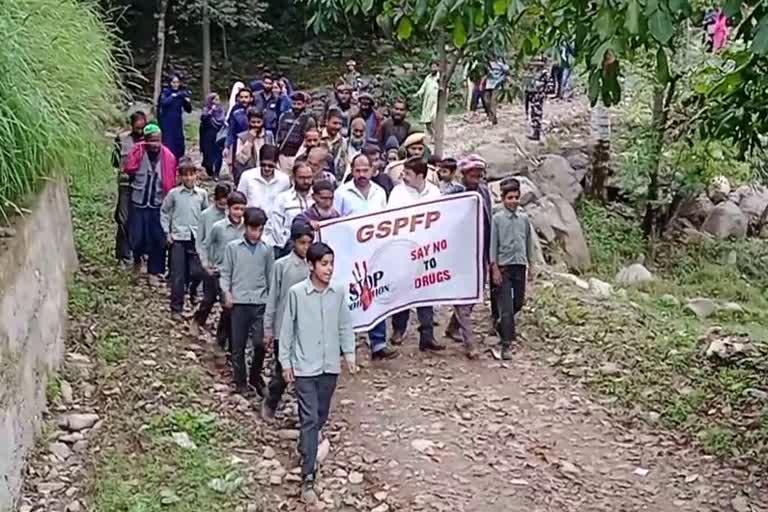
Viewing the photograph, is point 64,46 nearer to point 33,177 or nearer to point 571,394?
point 33,177

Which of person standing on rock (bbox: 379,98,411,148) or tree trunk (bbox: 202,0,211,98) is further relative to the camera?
tree trunk (bbox: 202,0,211,98)

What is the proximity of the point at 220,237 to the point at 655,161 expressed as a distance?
8787 millimetres

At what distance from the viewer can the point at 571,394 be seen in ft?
25.4

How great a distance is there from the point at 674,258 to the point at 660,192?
3.29 feet

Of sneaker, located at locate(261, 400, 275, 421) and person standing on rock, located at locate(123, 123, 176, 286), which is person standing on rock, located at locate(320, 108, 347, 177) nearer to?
person standing on rock, located at locate(123, 123, 176, 286)

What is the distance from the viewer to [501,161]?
51.9ft

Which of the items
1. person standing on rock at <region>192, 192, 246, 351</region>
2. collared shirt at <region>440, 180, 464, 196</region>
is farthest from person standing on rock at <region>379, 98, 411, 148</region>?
person standing on rock at <region>192, 192, 246, 351</region>

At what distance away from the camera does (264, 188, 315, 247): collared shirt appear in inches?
302

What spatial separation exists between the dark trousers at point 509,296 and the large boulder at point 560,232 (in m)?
4.97

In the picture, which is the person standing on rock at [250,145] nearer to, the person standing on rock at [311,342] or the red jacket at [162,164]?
the red jacket at [162,164]

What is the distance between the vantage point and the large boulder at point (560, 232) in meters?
13.1

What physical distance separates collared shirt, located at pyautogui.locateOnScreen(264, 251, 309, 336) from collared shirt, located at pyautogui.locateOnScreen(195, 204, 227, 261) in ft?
4.69

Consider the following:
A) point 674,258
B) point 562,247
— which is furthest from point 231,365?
point 674,258

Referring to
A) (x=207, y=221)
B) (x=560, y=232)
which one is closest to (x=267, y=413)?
(x=207, y=221)
